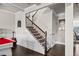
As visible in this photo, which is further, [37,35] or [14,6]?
[37,35]

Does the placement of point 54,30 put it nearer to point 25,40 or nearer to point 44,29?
point 44,29

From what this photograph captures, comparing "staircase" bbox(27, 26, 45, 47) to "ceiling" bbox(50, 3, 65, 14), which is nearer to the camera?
"ceiling" bbox(50, 3, 65, 14)

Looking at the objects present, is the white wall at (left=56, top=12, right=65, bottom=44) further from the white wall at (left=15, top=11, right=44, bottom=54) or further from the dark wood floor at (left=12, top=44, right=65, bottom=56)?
the white wall at (left=15, top=11, right=44, bottom=54)

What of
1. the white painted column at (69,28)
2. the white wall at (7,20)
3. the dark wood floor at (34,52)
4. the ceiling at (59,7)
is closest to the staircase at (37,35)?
the dark wood floor at (34,52)

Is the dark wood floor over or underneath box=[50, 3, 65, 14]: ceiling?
underneath

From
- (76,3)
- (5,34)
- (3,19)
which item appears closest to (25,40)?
(5,34)

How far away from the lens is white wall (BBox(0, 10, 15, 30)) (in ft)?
4.98

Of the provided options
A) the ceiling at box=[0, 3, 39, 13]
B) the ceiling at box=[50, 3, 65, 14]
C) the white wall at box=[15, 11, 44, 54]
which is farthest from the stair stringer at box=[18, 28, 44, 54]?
the ceiling at box=[50, 3, 65, 14]

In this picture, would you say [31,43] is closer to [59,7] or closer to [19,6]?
[19,6]

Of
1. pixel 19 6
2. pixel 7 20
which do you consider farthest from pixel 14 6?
pixel 7 20

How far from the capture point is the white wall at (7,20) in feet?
4.98

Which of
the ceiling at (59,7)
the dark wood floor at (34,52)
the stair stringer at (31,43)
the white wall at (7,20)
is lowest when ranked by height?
the dark wood floor at (34,52)

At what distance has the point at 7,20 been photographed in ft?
5.06

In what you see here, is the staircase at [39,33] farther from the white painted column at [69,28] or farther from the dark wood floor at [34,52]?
the white painted column at [69,28]
